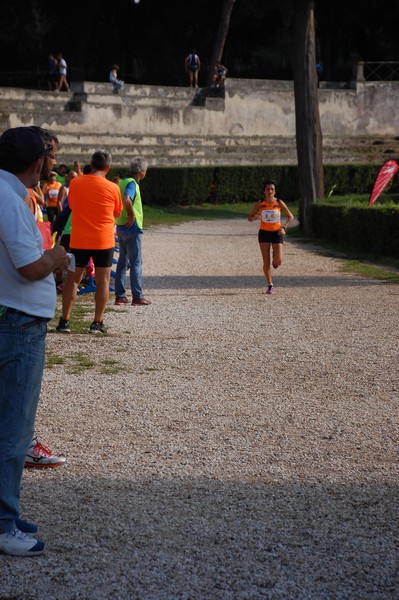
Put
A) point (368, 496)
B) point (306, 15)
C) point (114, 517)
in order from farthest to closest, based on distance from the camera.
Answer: point (306, 15) → point (368, 496) → point (114, 517)

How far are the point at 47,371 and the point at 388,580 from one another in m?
4.77

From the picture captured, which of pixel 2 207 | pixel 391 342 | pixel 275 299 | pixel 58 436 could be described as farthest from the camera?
pixel 275 299

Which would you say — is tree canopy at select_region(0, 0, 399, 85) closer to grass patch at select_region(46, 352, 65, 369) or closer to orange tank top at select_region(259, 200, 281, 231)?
orange tank top at select_region(259, 200, 281, 231)

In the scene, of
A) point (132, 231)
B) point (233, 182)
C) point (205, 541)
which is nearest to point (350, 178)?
point (233, 182)

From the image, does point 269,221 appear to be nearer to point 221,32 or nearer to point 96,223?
point 96,223

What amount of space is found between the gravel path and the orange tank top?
2.68 m

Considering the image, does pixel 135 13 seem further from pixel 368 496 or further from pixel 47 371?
pixel 368 496

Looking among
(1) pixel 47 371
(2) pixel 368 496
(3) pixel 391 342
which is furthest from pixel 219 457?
(3) pixel 391 342

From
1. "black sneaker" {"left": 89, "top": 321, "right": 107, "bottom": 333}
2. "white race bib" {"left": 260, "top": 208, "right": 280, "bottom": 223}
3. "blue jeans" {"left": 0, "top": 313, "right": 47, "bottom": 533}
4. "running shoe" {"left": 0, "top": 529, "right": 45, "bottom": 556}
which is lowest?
"black sneaker" {"left": 89, "top": 321, "right": 107, "bottom": 333}

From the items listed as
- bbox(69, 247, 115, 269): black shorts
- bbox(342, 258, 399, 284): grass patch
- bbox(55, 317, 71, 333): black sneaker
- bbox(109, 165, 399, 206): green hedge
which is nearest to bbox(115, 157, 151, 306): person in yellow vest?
bbox(69, 247, 115, 269): black shorts

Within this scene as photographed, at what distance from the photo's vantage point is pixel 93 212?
10125 mm

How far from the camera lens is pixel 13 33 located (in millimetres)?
44906

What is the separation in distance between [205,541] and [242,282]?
37.0ft

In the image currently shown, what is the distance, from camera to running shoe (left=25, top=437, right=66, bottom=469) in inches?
223
